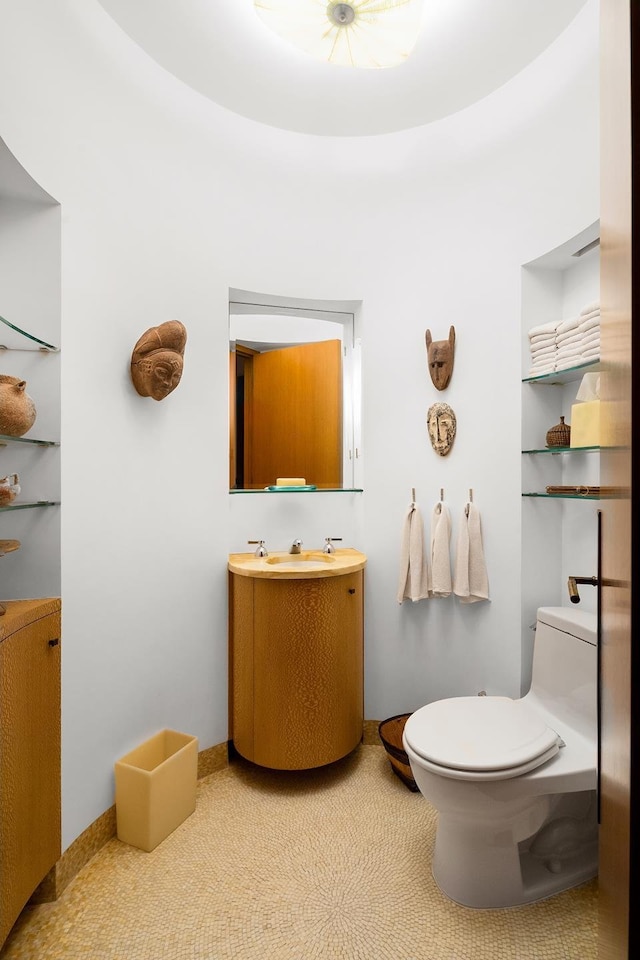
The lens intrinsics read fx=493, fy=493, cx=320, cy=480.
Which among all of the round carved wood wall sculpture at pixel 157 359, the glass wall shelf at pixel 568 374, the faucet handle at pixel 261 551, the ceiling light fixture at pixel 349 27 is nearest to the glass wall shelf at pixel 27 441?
the round carved wood wall sculpture at pixel 157 359

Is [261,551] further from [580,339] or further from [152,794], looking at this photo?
[580,339]

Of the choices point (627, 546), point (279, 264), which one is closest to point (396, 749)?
point (627, 546)

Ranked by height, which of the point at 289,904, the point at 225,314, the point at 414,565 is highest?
the point at 225,314

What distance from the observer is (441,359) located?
210 cm

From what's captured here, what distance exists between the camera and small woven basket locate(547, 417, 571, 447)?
5.97 ft

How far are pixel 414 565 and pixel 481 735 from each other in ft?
2.51

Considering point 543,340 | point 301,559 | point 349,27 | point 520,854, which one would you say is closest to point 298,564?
point 301,559

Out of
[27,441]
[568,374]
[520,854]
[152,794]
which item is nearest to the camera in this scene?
[27,441]

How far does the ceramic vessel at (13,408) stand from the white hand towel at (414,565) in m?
1.49

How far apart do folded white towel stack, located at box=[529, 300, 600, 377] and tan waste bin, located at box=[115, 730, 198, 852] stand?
1.92 meters

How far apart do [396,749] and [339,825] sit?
0.39 m

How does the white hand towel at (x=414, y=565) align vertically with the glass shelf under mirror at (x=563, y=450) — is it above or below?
below

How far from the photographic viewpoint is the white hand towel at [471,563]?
6.68 feet

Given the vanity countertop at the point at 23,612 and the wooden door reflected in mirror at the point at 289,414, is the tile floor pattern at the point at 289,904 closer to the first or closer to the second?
the vanity countertop at the point at 23,612
